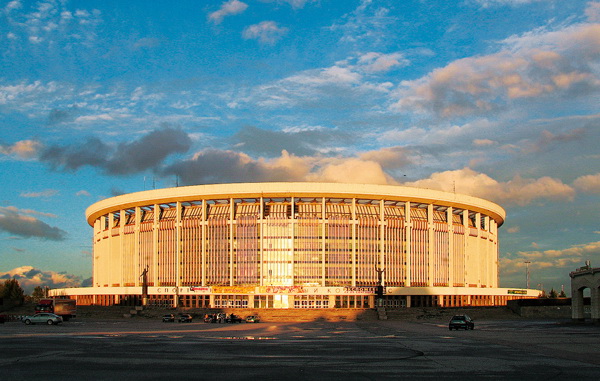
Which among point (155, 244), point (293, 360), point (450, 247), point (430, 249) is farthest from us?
point (450, 247)

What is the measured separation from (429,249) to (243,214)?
3628cm

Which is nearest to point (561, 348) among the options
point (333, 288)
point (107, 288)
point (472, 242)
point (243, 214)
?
point (333, 288)

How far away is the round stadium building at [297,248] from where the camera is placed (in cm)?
11569

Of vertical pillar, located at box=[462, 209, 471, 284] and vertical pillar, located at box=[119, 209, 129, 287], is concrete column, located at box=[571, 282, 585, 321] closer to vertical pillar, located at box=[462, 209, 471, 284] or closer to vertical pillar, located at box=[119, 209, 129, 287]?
vertical pillar, located at box=[462, 209, 471, 284]

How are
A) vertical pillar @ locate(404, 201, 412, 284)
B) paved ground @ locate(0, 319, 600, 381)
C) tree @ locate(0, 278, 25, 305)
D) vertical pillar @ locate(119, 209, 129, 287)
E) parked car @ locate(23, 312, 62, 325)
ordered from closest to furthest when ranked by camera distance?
paved ground @ locate(0, 319, 600, 381) < parked car @ locate(23, 312, 62, 325) < vertical pillar @ locate(404, 201, 412, 284) < vertical pillar @ locate(119, 209, 129, 287) < tree @ locate(0, 278, 25, 305)

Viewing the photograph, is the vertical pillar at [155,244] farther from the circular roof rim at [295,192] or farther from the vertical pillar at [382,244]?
the vertical pillar at [382,244]

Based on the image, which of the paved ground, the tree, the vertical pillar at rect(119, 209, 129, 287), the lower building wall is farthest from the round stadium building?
the paved ground

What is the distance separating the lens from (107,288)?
427 ft

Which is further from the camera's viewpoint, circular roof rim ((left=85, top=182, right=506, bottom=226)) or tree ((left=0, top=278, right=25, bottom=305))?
tree ((left=0, top=278, right=25, bottom=305))

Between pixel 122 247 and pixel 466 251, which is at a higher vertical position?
pixel 122 247

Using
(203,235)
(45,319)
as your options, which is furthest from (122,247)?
(45,319)

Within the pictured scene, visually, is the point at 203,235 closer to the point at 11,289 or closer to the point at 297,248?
the point at 297,248

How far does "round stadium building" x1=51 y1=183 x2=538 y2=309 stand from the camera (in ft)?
380

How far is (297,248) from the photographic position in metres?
116
